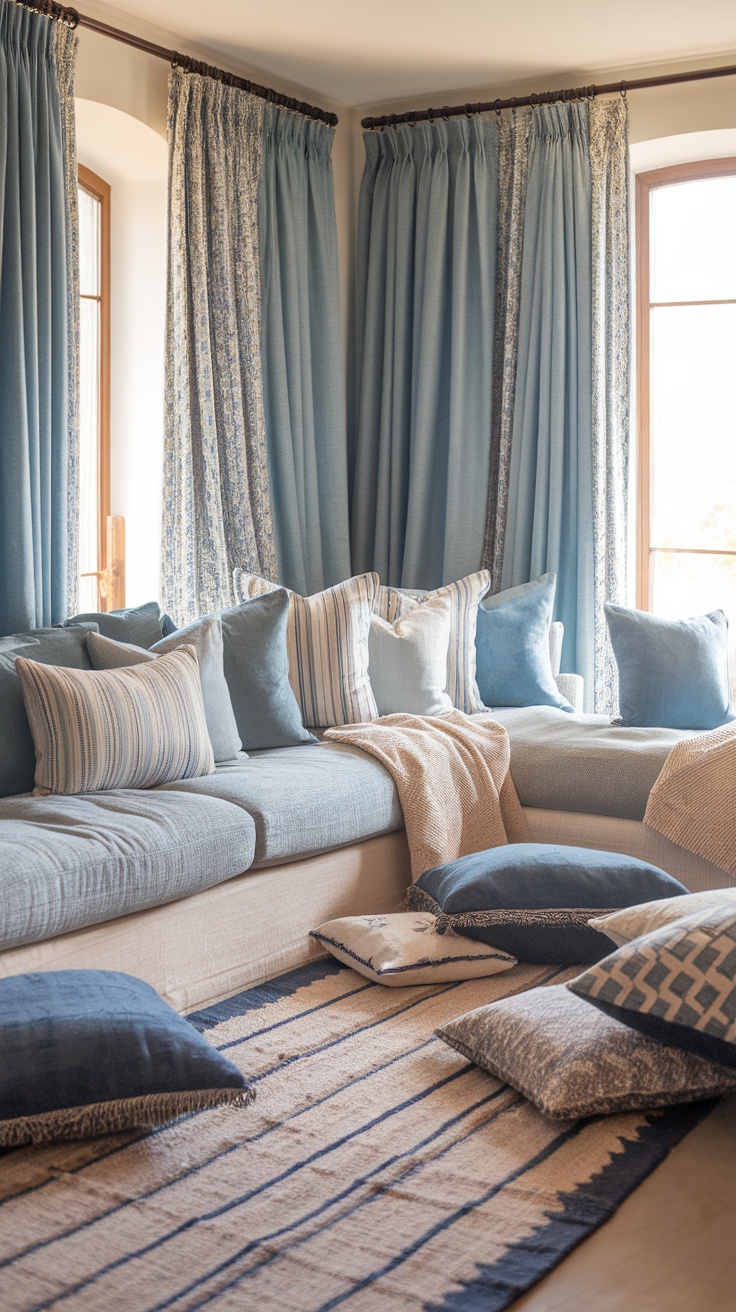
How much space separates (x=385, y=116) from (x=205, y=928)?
11.8 ft

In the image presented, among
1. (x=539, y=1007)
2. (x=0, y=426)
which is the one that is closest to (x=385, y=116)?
(x=0, y=426)

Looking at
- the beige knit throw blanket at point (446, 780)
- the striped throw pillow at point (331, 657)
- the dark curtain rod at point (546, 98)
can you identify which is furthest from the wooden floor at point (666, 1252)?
the dark curtain rod at point (546, 98)

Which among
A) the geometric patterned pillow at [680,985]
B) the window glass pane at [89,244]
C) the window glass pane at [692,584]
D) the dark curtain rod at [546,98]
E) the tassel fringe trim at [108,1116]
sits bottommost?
the tassel fringe trim at [108,1116]

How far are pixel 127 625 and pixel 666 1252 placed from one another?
2.38 m

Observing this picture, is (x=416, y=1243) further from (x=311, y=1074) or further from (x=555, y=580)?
(x=555, y=580)

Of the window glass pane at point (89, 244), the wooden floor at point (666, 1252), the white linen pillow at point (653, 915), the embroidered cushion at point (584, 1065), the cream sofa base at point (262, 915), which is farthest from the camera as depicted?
the window glass pane at point (89, 244)

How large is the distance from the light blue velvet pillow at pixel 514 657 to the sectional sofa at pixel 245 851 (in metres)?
0.45

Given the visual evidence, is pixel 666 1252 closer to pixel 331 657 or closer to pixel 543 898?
pixel 543 898

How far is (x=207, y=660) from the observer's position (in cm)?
359

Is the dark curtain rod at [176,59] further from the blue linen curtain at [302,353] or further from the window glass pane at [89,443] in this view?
the window glass pane at [89,443]

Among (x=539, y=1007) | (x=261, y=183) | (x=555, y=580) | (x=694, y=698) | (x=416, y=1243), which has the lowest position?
(x=416, y=1243)

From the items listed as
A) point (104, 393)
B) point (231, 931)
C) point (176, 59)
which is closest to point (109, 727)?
point (231, 931)

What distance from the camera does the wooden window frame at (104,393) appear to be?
15.1ft

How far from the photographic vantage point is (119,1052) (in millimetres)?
2174
